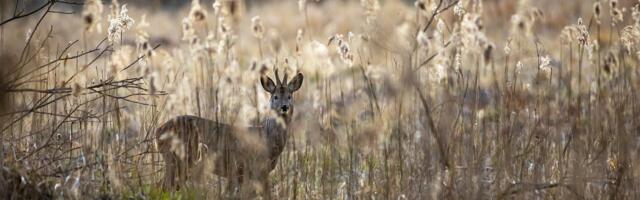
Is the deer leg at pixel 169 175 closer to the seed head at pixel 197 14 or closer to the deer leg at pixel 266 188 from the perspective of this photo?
the deer leg at pixel 266 188

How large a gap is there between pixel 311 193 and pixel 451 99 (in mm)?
1375

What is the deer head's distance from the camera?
8210 mm

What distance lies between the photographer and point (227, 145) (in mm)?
6445

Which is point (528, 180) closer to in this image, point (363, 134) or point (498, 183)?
point (498, 183)

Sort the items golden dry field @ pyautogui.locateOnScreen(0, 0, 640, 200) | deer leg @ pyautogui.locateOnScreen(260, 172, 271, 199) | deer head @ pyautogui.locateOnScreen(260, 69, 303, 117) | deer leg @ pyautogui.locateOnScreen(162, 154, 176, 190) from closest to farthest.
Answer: golden dry field @ pyautogui.locateOnScreen(0, 0, 640, 200) → deer leg @ pyautogui.locateOnScreen(260, 172, 271, 199) → deer leg @ pyautogui.locateOnScreen(162, 154, 176, 190) → deer head @ pyautogui.locateOnScreen(260, 69, 303, 117)

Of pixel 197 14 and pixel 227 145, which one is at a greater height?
pixel 197 14

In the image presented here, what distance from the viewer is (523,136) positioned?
7.01 meters

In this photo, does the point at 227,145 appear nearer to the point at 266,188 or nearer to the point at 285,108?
the point at 266,188

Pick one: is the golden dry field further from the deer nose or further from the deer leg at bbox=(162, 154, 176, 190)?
the deer nose

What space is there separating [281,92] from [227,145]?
6.37ft

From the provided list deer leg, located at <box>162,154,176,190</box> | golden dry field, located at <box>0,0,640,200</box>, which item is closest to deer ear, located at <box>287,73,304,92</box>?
golden dry field, located at <box>0,0,640,200</box>

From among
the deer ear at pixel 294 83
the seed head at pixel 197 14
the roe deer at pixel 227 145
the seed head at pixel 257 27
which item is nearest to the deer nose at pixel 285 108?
the roe deer at pixel 227 145

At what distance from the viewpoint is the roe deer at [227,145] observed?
20.6 ft

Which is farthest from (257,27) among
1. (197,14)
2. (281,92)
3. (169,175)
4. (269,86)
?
(269,86)
